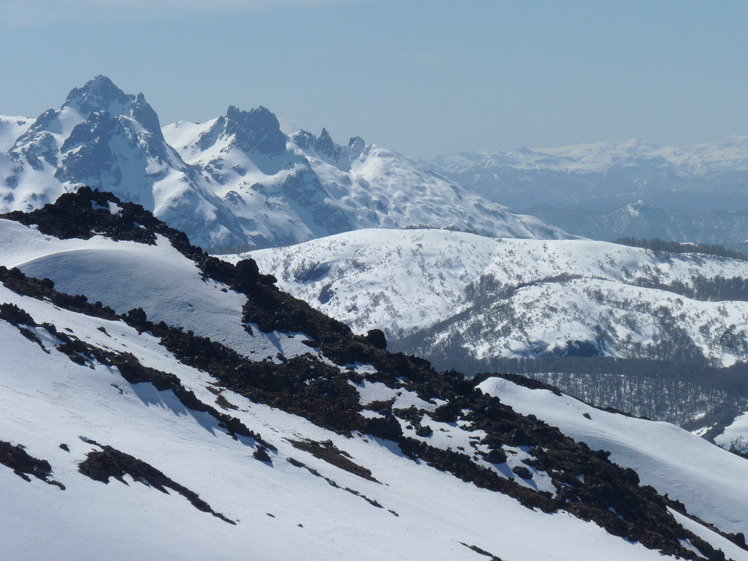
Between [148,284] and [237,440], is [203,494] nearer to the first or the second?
[237,440]

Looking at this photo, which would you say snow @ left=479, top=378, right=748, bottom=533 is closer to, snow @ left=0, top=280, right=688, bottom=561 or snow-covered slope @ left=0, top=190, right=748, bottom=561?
snow-covered slope @ left=0, top=190, right=748, bottom=561

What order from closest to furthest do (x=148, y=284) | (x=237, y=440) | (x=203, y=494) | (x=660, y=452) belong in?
(x=203, y=494)
(x=237, y=440)
(x=148, y=284)
(x=660, y=452)

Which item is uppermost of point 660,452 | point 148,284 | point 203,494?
point 660,452

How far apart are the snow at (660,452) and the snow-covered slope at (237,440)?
9227 mm

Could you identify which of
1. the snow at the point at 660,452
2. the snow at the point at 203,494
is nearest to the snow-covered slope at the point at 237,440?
the snow at the point at 203,494

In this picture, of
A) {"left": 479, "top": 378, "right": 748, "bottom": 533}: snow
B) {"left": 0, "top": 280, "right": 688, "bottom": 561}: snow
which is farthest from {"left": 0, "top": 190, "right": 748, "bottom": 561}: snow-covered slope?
{"left": 479, "top": 378, "right": 748, "bottom": 533}: snow

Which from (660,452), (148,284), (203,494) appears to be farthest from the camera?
(660,452)

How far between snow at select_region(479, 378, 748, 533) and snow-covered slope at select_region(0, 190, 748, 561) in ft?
30.3

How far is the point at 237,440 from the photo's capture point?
5416 centimetres

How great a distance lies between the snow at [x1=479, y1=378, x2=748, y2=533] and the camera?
287 feet

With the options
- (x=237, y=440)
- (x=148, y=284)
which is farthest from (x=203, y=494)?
(x=148, y=284)

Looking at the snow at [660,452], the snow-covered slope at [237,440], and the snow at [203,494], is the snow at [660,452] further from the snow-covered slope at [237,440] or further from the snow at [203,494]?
the snow at [203,494]

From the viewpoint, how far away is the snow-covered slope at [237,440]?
3819 cm

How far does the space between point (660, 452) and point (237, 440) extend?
53844 mm
